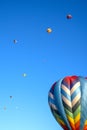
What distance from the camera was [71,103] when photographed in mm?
62188

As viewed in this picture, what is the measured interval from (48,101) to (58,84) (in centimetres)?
219

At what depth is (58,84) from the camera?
208 ft

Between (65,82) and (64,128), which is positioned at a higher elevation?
(65,82)

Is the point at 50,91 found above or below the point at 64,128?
above

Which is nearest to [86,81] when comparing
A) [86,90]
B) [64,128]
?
[86,90]

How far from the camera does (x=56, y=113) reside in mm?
62969

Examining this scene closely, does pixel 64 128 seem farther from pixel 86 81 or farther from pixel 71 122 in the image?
pixel 86 81

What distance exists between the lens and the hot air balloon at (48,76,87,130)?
61.9m

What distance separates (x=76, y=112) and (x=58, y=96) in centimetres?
246

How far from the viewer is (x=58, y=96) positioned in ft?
206

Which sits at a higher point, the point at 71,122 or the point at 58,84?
the point at 58,84

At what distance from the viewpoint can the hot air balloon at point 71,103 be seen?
203 ft

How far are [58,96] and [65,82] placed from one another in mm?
1555

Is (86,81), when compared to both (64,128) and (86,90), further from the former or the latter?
(64,128)
